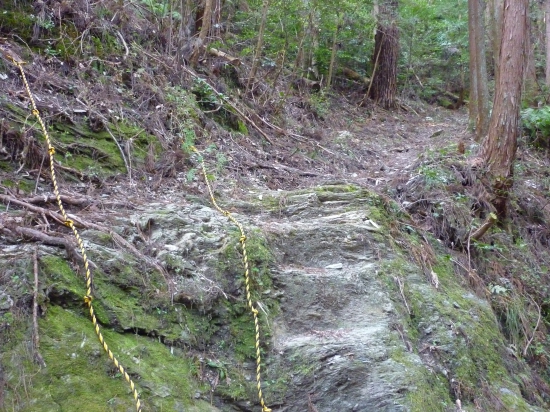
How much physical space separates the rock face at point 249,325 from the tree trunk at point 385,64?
11.2m

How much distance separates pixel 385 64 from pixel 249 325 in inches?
528

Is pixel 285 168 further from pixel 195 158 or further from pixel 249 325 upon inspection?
pixel 249 325

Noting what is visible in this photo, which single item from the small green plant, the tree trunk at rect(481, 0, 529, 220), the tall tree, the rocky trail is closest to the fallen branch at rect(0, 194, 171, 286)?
the rocky trail

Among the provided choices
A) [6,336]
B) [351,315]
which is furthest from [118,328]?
[351,315]

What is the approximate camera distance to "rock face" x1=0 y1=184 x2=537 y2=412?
127 inches

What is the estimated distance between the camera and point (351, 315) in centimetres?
446

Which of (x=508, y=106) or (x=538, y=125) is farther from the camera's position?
(x=538, y=125)

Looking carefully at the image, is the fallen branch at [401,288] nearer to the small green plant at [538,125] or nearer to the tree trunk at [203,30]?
the tree trunk at [203,30]

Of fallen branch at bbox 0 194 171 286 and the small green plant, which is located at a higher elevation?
the small green plant

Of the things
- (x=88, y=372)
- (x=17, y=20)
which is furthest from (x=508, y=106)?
(x=88, y=372)

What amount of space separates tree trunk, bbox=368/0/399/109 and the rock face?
11.2 m

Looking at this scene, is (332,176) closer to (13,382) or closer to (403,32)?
(13,382)

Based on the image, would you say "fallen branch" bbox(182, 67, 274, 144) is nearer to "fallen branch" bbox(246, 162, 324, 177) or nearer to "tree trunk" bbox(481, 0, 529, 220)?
"fallen branch" bbox(246, 162, 324, 177)

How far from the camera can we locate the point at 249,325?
417cm
